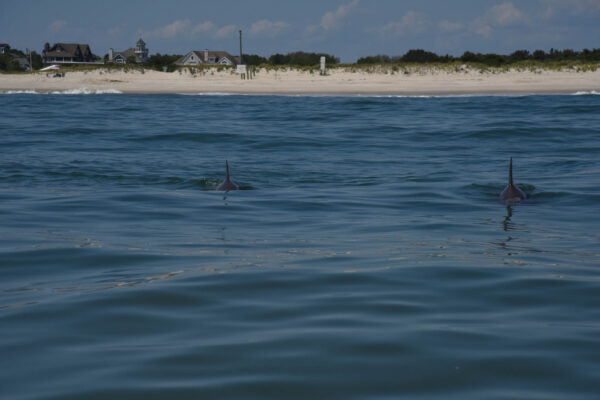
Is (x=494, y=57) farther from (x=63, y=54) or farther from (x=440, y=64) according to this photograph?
(x=63, y=54)

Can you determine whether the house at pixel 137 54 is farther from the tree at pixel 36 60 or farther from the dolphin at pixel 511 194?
the dolphin at pixel 511 194

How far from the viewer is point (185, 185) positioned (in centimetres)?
949

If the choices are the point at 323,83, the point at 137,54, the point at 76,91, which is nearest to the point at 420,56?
the point at 323,83

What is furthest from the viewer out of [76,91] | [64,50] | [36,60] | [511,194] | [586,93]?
[64,50]

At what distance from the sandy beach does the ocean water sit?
26.0 meters

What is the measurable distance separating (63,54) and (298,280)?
117695 millimetres

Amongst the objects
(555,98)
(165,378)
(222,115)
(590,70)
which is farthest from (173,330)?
(590,70)

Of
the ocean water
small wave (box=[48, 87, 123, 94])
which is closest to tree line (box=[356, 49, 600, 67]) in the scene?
small wave (box=[48, 87, 123, 94])

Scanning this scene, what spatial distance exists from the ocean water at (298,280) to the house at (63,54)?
4272 inches

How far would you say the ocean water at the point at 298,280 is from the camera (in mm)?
2631

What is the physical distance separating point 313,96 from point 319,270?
1208 inches

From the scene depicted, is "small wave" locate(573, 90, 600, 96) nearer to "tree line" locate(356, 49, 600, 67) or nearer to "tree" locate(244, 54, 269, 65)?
"tree line" locate(356, 49, 600, 67)

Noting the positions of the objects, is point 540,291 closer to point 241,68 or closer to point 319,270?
point 319,270

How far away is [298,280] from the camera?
427 cm
